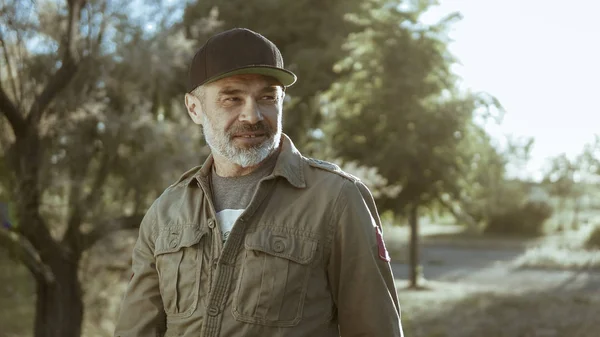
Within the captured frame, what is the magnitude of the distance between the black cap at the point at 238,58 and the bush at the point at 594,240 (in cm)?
2452

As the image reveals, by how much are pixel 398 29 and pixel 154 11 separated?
513 cm

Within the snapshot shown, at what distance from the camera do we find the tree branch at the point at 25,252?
10.4 meters

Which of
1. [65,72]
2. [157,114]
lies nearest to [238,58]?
[65,72]

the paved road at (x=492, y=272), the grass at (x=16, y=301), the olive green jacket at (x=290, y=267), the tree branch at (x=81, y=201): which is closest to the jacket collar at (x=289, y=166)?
the olive green jacket at (x=290, y=267)

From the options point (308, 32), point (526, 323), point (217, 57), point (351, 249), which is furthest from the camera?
point (308, 32)

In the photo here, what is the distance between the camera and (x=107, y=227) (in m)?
11.9

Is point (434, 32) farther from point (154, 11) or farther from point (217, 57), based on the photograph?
point (217, 57)

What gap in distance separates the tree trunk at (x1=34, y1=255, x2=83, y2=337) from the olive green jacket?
10.3 meters

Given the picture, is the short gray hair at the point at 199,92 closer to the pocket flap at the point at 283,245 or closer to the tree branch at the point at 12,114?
the pocket flap at the point at 283,245

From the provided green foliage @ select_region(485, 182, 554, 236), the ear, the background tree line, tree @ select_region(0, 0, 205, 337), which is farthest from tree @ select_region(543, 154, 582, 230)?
the ear

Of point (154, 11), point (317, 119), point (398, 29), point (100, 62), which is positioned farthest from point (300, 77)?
point (100, 62)

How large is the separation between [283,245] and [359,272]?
0.23 m

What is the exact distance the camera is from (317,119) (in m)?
16.3

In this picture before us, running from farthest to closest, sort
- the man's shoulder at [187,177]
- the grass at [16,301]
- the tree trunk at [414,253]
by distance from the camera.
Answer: the tree trunk at [414,253] → the grass at [16,301] → the man's shoulder at [187,177]
